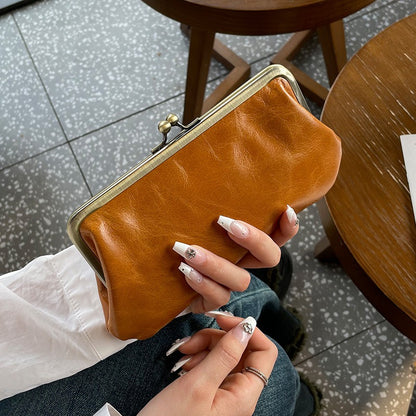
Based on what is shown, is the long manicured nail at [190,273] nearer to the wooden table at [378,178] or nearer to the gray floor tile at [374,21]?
the wooden table at [378,178]

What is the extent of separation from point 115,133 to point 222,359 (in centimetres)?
87

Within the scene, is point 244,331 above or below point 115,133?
above

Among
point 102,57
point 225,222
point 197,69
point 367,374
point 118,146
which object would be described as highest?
point 225,222

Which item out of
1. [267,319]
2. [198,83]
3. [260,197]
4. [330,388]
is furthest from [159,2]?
[330,388]

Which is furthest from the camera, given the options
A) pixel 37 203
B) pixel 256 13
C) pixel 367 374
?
pixel 37 203

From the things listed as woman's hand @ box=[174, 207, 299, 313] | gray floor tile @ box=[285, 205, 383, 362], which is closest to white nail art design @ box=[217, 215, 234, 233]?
woman's hand @ box=[174, 207, 299, 313]

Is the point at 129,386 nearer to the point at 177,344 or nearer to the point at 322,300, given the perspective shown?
the point at 177,344

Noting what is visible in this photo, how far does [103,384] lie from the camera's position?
645 mm

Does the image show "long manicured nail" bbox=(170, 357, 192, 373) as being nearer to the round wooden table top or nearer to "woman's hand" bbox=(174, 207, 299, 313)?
"woman's hand" bbox=(174, 207, 299, 313)

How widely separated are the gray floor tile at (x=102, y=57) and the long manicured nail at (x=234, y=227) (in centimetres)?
83

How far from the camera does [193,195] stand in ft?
1.74

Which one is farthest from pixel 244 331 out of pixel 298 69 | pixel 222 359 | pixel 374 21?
pixel 374 21

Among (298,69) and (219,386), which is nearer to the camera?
(219,386)

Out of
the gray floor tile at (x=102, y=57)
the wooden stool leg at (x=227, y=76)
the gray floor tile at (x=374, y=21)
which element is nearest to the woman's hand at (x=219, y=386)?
the wooden stool leg at (x=227, y=76)
